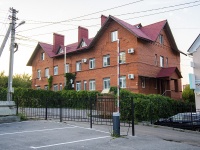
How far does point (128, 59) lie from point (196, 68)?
341 inches

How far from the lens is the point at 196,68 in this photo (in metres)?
18.8

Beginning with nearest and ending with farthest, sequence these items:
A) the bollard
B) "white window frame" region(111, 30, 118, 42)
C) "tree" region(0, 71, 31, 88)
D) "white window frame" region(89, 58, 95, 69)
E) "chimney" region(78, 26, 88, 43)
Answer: the bollard, "white window frame" region(111, 30, 118, 42), "white window frame" region(89, 58, 95, 69), "chimney" region(78, 26, 88, 43), "tree" region(0, 71, 31, 88)

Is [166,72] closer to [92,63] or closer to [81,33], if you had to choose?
[92,63]

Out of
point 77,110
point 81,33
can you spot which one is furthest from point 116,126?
point 81,33

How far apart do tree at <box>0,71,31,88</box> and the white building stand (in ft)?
109

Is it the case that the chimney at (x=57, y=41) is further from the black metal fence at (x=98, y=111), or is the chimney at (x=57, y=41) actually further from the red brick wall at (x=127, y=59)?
the black metal fence at (x=98, y=111)

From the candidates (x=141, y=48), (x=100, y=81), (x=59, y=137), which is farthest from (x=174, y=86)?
(x=59, y=137)

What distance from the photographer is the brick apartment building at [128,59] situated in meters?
25.7

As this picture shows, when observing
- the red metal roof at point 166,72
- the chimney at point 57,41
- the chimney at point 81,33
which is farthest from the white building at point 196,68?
the chimney at point 57,41

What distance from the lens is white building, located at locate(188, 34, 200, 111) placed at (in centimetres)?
1841

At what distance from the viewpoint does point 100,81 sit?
28.6 m

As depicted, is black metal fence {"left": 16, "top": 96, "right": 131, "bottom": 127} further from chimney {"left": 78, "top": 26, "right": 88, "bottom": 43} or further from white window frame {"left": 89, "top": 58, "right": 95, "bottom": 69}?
chimney {"left": 78, "top": 26, "right": 88, "bottom": 43}

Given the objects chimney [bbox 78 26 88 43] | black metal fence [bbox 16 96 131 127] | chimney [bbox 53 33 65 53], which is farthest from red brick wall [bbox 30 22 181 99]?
black metal fence [bbox 16 96 131 127]

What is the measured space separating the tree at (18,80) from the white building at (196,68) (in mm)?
33376
